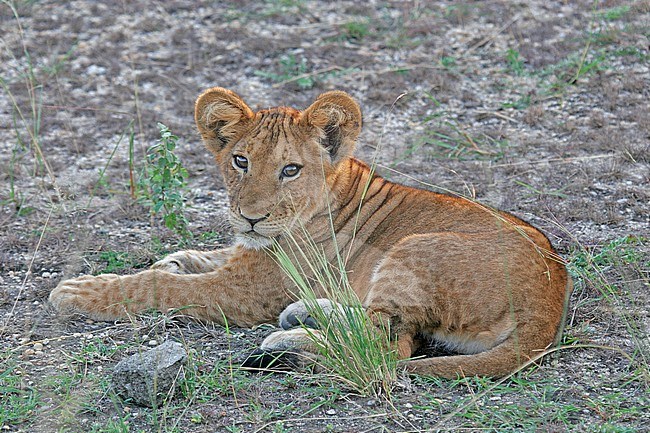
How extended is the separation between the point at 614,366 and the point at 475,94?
3.87 m

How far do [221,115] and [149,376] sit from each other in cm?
162

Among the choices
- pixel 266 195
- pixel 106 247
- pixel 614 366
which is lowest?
pixel 106 247

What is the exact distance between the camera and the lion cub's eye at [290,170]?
474cm

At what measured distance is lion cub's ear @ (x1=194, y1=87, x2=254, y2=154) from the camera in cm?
488

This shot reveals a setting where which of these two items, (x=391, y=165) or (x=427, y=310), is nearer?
(x=427, y=310)

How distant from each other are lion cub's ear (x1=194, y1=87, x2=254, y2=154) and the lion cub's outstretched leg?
704 millimetres

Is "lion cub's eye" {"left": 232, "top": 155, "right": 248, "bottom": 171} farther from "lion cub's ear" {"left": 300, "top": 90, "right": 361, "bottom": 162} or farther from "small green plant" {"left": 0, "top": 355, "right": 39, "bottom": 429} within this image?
"small green plant" {"left": 0, "top": 355, "right": 39, "bottom": 429}

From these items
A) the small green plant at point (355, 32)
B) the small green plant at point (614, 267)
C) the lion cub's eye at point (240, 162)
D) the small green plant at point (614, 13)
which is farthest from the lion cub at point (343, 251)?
the small green plant at point (614, 13)

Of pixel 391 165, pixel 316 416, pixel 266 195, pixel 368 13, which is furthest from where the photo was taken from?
pixel 368 13

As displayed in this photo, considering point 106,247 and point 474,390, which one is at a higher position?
point 474,390

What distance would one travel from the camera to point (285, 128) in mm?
4789

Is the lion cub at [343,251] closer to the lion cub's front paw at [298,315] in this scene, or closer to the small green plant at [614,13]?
the lion cub's front paw at [298,315]

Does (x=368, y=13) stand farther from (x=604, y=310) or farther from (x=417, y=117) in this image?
(x=604, y=310)

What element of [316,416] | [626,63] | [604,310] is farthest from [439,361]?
[626,63]
